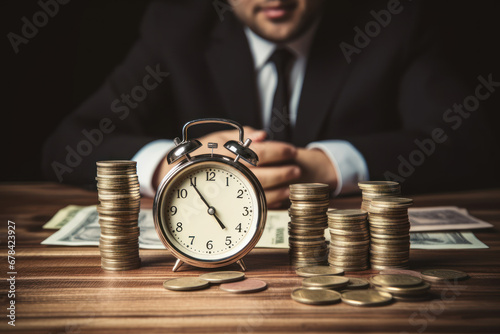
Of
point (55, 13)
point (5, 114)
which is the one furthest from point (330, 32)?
point (5, 114)

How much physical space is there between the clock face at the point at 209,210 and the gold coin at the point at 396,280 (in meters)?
0.32

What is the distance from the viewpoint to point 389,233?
1.26 metres

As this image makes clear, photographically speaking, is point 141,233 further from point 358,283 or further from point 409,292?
point 409,292

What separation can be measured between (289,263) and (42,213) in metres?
1.13

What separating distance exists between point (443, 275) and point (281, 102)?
1.73 meters

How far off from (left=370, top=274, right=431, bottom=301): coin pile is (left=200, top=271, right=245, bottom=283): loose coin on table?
0.30m

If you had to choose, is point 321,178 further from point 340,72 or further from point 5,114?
point 5,114

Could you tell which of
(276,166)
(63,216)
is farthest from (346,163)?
(63,216)

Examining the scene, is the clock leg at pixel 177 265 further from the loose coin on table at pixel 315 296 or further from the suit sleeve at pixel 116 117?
the suit sleeve at pixel 116 117

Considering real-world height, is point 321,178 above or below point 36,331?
above

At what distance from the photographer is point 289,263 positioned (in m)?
1.33

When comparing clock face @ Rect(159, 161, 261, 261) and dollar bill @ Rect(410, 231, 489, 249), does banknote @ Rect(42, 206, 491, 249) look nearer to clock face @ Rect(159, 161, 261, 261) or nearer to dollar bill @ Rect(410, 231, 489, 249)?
dollar bill @ Rect(410, 231, 489, 249)

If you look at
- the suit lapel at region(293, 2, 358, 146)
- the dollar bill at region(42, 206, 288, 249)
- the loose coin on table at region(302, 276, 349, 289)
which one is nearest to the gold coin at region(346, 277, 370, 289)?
the loose coin on table at region(302, 276, 349, 289)

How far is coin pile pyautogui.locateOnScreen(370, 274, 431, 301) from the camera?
3.44 feet
